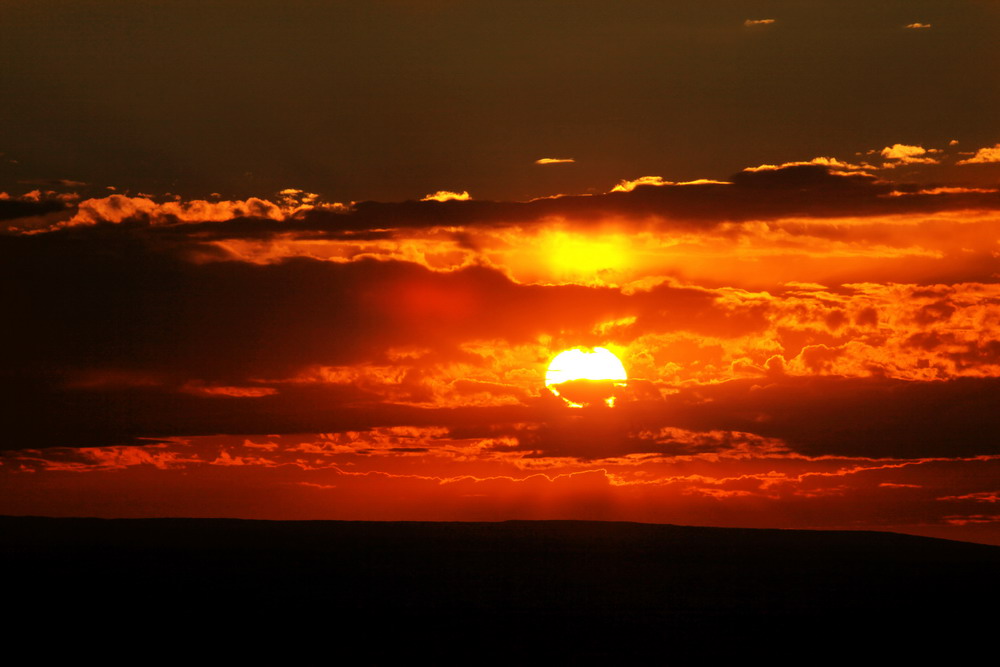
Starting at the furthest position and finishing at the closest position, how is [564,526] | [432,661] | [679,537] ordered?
[564,526], [679,537], [432,661]

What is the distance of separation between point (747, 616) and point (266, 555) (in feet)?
171

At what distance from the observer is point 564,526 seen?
14938cm

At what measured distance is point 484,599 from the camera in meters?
74.1

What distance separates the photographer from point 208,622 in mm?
63281

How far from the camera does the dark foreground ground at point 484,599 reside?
57.1 meters

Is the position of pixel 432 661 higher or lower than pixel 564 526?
lower

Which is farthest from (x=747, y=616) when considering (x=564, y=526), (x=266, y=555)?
(x=564, y=526)

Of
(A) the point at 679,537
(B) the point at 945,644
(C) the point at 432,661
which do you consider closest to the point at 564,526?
(A) the point at 679,537

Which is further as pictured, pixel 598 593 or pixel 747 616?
pixel 598 593

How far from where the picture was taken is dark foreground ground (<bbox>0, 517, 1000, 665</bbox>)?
5706 cm

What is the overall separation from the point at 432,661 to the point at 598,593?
2668 centimetres

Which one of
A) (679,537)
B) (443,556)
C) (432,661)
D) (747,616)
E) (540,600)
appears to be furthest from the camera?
(679,537)

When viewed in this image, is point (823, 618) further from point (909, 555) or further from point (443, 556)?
point (909, 555)

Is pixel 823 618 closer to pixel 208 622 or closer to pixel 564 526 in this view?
pixel 208 622
